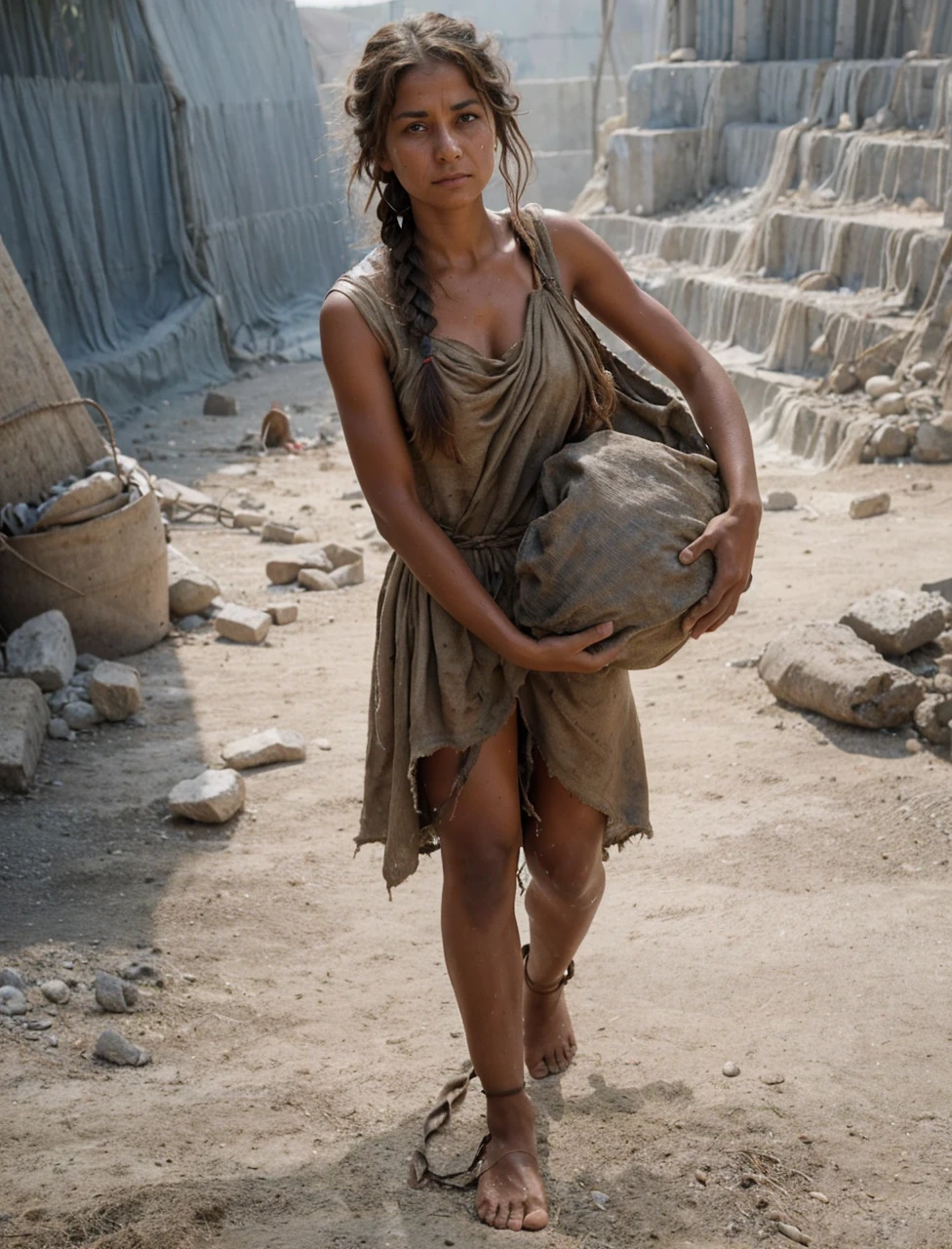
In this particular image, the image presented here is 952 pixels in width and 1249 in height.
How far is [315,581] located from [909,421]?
453 cm

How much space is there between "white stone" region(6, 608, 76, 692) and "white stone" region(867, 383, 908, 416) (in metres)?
6.19

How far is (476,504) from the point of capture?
7.83 feet

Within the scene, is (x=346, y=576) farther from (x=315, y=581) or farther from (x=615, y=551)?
(x=615, y=551)

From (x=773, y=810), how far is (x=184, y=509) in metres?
5.00

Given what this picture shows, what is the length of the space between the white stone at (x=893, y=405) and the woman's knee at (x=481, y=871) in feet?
25.8

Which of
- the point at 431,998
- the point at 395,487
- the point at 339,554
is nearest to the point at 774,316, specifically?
the point at 339,554

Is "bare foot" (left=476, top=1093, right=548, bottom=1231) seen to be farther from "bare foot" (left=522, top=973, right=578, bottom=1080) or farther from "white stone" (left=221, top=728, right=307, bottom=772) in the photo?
"white stone" (left=221, top=728, right=307, bottom=772)

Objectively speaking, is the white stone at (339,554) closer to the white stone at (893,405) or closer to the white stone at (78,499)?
the white stone at (78,499)

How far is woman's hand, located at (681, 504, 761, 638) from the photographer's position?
226 centimetres

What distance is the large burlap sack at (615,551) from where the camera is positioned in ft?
7.20

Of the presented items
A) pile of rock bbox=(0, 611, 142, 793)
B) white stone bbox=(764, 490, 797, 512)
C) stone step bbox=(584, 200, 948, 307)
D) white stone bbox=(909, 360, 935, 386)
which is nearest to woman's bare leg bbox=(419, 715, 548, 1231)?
pile of rock bbox=(0, 611, 142, 793)

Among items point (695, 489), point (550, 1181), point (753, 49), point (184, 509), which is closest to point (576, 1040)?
point (550, 1181)

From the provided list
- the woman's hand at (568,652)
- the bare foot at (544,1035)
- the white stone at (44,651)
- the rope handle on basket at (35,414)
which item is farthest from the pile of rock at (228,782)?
the woman's hand at (568,652)

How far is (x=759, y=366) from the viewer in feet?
39.4
